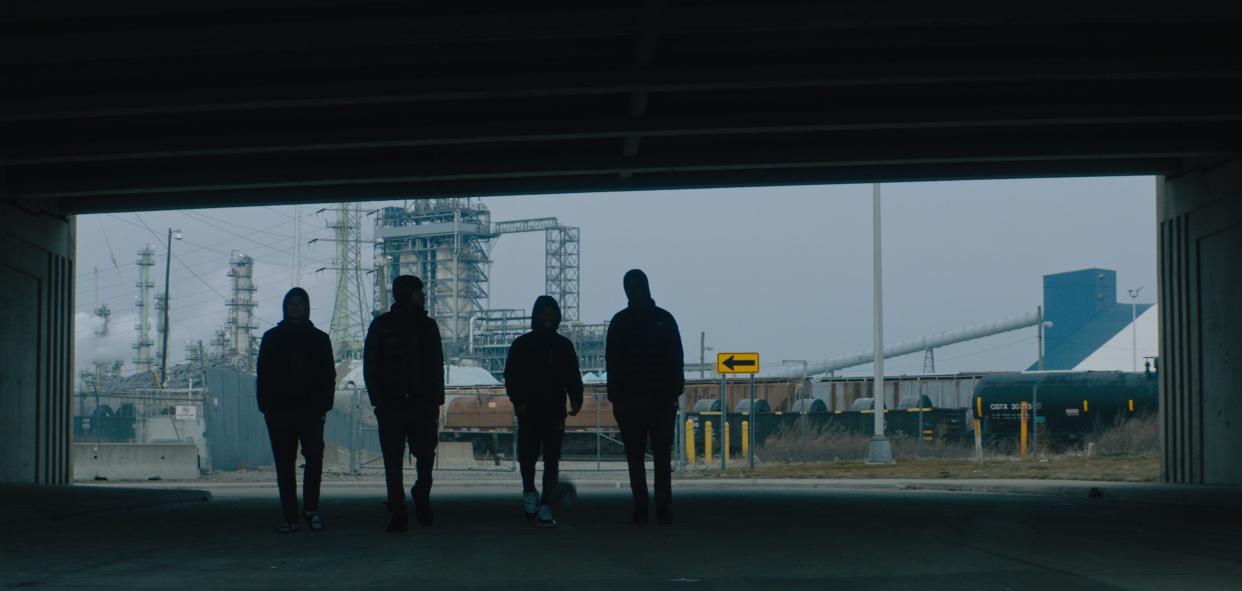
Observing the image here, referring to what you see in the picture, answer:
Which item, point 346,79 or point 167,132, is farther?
point 167,132

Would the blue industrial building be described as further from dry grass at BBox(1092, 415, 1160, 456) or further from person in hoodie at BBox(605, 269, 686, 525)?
person in hoodie at BBox(605, 269, 686, 525)

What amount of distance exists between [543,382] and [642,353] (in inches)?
30.5

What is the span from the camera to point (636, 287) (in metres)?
10.6

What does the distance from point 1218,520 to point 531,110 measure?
8273 millimetres

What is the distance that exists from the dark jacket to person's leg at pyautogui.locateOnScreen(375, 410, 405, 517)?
11 cm

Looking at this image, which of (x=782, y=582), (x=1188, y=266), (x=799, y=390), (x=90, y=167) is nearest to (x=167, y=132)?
(x=90, y=167)

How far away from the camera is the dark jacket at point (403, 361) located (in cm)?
1029

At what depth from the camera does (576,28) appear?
11.8m

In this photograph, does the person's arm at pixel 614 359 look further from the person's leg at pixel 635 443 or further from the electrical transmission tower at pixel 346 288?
the electrical transmission tower at pixel 346 288

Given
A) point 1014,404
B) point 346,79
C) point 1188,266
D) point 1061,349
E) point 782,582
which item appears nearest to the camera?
point 782,582

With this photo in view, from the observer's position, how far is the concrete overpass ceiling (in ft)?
39.1

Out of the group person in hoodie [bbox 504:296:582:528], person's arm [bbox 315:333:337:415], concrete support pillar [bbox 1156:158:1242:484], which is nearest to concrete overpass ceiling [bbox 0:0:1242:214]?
concrete support pillar [bbox 1156:158:1242:484]

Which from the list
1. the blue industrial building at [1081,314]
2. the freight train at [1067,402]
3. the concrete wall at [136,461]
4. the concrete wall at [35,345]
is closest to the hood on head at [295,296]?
the concrete wall at [35,345]

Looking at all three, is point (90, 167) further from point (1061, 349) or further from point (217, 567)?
point (1061, 349)
